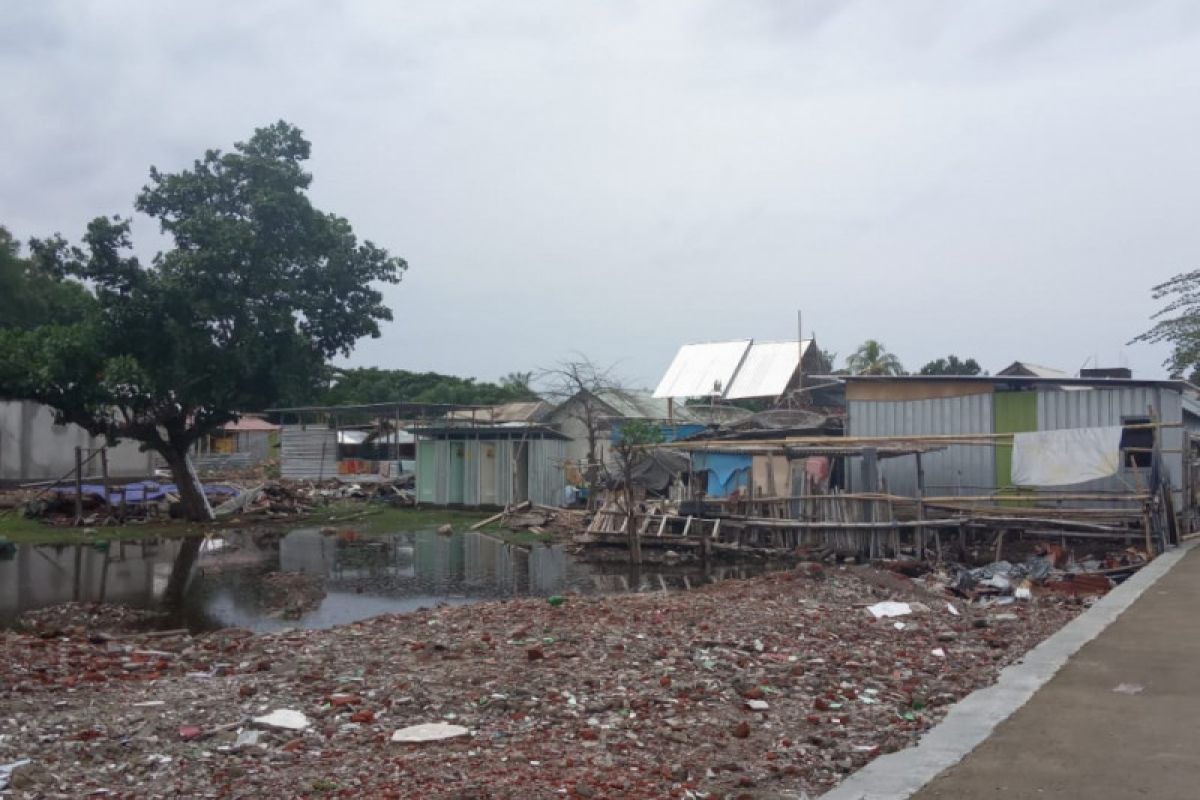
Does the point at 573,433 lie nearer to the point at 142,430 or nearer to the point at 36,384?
the point at 142,430

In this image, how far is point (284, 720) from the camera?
661 cm

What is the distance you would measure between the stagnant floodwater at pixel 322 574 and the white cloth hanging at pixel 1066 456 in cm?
517

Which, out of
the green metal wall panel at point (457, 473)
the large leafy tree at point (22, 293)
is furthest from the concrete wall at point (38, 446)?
the green metal wall panel at point (457, 473)

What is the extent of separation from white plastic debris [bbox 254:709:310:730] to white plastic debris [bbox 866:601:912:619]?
670 cm

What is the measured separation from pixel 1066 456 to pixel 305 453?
101 feet

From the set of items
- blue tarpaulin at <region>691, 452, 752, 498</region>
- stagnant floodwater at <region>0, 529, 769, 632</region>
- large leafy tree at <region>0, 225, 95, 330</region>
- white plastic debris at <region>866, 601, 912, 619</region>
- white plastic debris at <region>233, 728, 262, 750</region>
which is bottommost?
stagnant floodwater at <region>0, 529, 769, 632</region>

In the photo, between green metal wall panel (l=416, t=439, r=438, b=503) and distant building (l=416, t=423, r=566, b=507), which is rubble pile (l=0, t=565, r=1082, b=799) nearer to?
distant building (l=416, t=423, r=566, b=507)

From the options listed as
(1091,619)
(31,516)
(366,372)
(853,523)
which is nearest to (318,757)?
(1091,619)

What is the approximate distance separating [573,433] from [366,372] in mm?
28686

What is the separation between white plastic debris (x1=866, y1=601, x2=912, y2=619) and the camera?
11391mm

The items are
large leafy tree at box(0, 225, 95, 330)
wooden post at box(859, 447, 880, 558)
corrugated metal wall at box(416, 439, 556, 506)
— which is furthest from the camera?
large leafy tree at box(0, 225, 95, 330)

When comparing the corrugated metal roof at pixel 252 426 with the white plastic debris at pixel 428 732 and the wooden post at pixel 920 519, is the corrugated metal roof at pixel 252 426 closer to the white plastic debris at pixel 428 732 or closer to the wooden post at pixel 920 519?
the wooden post at pixel 920 519

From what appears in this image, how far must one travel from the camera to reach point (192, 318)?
25.4 meters

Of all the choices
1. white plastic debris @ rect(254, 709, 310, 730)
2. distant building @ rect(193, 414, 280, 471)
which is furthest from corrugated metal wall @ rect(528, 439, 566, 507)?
distant building @ rect(193, 414, 280, 471)
